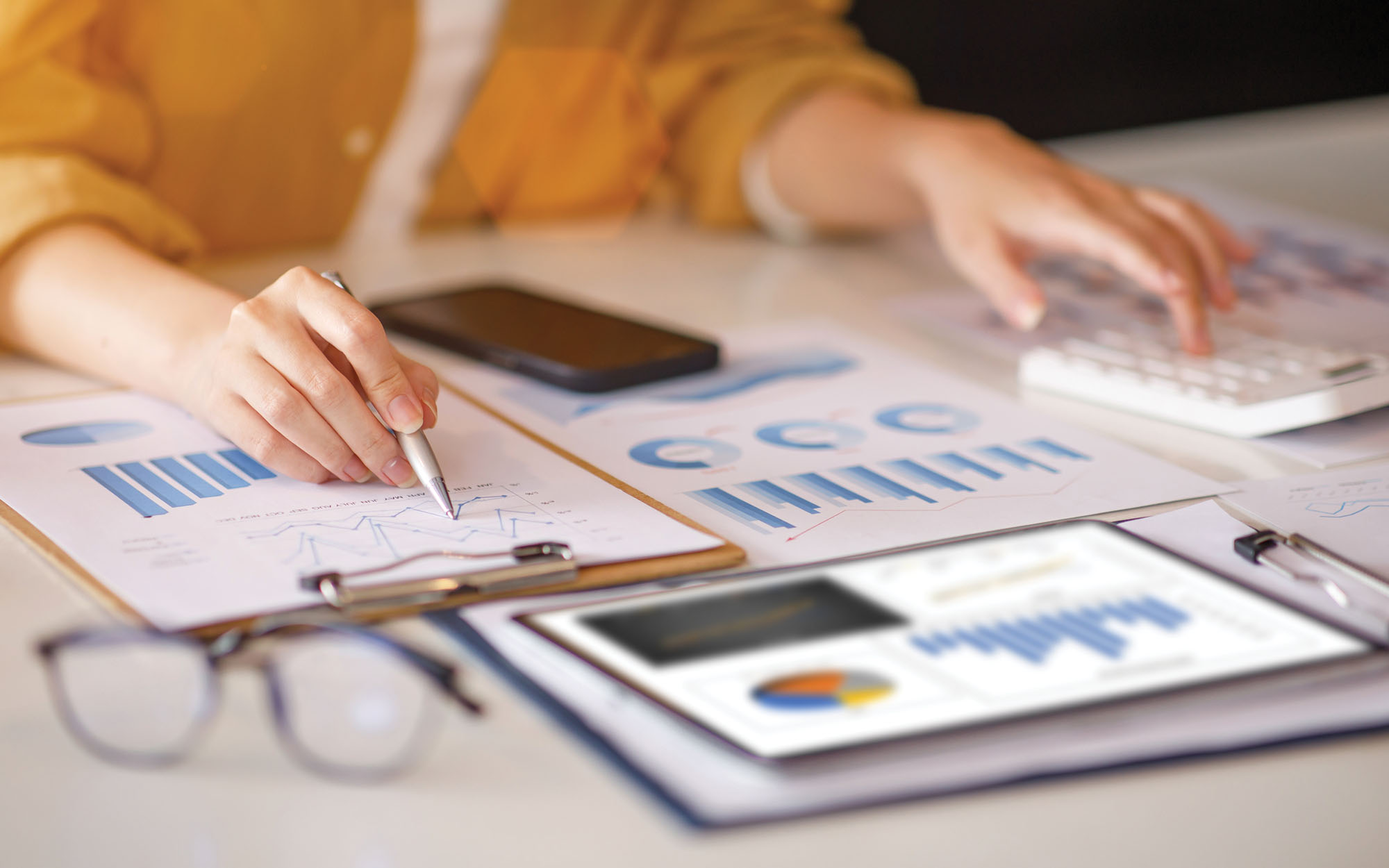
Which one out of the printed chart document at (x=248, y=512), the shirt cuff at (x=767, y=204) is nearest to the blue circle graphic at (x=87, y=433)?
the printed chart document at (x=248, y=512)

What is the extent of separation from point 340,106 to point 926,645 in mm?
751

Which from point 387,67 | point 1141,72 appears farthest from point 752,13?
point 1141,72

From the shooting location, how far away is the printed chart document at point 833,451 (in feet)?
1.87

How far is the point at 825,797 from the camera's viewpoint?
14.6 inches

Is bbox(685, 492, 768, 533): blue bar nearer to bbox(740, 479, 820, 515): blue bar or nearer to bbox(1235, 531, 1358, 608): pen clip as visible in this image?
bbox(740, 479, 820, 515): blue bar

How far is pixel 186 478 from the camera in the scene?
0.59 metres

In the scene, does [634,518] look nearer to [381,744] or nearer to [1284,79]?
[381,744]

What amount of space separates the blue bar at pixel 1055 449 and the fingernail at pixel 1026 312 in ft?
0.53

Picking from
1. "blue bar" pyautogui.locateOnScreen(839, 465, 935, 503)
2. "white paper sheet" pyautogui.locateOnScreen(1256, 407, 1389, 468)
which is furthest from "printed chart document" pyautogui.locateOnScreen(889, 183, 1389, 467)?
"blue bar" pyautogui.locateOnScreen(839, 465, 935, 503)

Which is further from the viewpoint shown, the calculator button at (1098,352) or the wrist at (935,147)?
the wrist at (935,147)

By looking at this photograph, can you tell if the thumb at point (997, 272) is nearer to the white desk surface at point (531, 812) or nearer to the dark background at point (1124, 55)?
the white desk surface at point (531, 812)

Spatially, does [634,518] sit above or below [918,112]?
below

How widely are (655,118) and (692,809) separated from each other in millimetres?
904

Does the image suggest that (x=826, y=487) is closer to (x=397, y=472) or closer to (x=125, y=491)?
(x=397, y=472)
